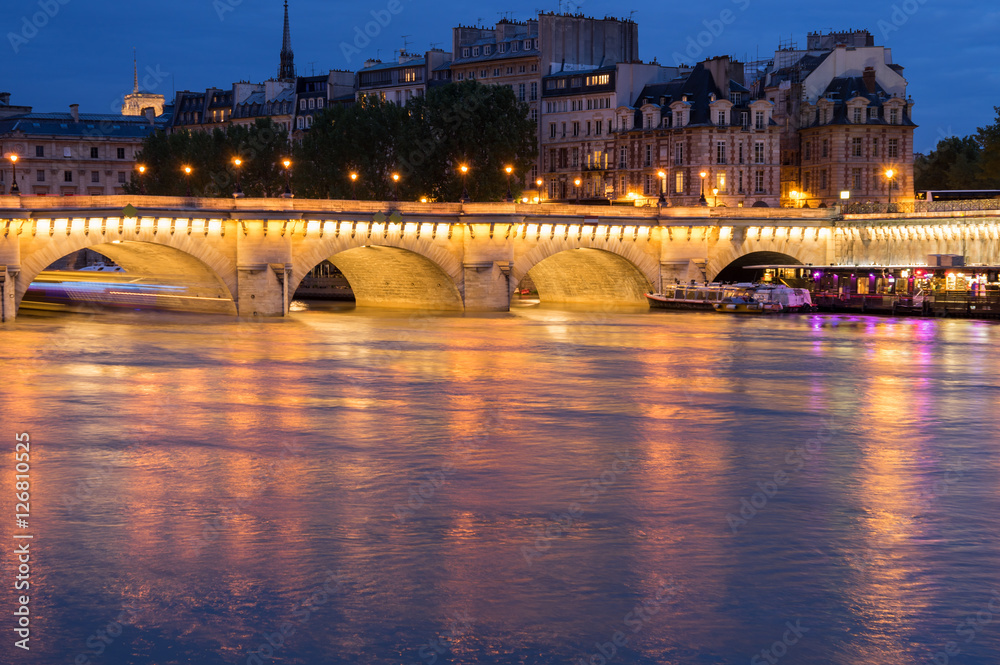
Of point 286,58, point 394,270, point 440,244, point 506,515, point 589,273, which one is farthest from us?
point 286,58

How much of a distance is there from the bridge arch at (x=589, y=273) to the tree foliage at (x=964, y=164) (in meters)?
24.1

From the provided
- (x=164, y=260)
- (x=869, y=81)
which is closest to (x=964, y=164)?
(x=869, y=81)

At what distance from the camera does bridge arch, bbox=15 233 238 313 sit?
53.2 m

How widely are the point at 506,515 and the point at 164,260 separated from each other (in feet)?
153

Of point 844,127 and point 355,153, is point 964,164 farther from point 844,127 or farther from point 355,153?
point 355,153

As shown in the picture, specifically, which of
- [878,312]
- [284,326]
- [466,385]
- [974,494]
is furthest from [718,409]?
[878,312]

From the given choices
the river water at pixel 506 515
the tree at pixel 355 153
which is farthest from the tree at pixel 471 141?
the river water at pixel 506 515

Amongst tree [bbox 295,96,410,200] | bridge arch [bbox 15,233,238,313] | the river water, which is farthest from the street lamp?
the river water

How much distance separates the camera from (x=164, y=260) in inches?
2440

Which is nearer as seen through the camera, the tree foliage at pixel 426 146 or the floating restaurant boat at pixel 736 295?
the floating restaurant boat at pixel 736 295

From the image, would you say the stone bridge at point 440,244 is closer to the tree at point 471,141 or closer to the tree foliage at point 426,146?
the tree at point 471,141

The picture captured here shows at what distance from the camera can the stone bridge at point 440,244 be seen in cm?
5428

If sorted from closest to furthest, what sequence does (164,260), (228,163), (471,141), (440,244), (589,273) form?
(164,260), (440,244), (589,273), (471,141), (228,163)

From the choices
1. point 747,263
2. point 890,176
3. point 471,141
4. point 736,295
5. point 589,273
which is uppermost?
point 471,141
